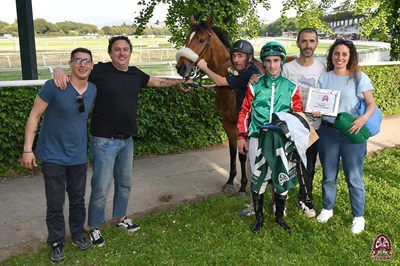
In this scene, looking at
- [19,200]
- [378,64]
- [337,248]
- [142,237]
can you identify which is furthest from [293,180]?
[378,64]

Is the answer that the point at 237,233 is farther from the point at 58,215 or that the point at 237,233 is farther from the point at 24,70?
the point at 24,70

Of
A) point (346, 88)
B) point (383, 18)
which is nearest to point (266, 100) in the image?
point (346, 88)

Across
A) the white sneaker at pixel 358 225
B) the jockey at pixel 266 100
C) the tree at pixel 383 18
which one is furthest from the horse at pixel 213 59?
the tree at pixel 383 18

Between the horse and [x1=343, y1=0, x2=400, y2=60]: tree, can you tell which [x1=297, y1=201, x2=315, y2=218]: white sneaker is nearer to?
the horse

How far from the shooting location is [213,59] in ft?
Answer: 16.1

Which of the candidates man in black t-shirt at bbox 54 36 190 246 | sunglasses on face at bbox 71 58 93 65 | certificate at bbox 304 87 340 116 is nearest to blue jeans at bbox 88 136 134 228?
man in black t-shirt at bbox 54 36 190 246

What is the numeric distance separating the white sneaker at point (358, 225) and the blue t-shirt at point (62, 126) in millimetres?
2872

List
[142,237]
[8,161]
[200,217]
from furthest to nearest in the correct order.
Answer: [8,161], [200,217], [142,237]

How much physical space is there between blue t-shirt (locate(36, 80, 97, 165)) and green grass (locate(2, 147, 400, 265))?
3.23 feet

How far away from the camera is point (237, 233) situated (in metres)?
4.03

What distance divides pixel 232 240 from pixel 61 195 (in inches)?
66.7

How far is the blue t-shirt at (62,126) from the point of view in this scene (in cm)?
324

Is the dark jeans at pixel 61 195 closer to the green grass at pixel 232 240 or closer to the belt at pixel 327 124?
the green grass at pixel 232 240

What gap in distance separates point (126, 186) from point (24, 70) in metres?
3.88
